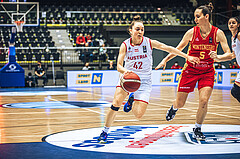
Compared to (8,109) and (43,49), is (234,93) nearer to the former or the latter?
(8,109)

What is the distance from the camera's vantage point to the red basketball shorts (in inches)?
265

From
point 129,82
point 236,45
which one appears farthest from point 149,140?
point 236,45

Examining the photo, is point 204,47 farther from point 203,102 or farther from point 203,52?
point 203,102

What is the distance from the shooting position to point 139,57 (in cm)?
650

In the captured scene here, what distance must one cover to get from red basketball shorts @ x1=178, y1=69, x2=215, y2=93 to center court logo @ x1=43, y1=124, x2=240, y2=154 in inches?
32.4

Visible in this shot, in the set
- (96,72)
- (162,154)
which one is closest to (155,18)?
(96,72)

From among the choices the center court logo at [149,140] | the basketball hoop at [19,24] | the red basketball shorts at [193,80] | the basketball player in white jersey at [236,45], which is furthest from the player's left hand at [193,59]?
the basketball hoop at [19,24]

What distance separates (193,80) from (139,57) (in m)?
1.08

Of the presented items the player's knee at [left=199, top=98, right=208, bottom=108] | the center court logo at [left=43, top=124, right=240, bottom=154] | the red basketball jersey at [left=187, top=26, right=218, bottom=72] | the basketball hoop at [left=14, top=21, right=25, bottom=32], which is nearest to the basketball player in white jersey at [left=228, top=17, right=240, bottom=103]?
the red basketball jersey at [left=187, top=26, right=218, bottom=72]

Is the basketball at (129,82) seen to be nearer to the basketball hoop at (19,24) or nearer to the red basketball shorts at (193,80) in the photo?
the red basketball shorts at (193,80)

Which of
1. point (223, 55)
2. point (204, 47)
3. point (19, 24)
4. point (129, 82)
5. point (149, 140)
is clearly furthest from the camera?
point (19, 24)

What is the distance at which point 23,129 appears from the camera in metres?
7.79

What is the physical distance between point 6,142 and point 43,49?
2122 centimetres

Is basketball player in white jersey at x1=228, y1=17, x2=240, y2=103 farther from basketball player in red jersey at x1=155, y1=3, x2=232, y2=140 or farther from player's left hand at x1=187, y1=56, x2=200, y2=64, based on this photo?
player's left hand at x1=187, y1=56, x2=200, y2=64
